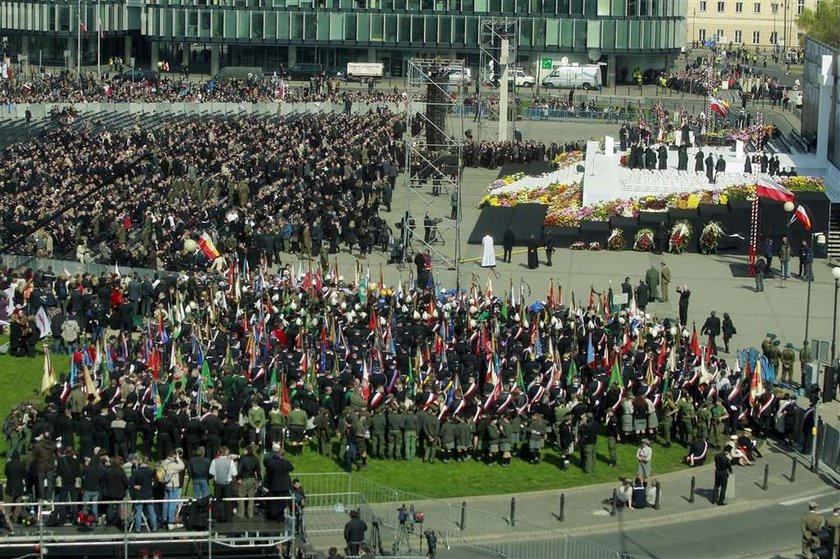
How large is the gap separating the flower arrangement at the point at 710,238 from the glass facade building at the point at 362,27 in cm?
5574

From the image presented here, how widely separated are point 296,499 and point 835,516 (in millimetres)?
8590

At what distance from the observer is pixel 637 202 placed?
60.0 m

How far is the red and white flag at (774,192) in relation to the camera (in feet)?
184

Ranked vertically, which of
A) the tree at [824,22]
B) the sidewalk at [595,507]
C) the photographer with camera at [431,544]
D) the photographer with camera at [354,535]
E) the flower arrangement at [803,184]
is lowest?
the sidewalk at [595,507]

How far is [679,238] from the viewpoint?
57.3 metres

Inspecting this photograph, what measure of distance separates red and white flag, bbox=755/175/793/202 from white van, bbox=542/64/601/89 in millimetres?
50864

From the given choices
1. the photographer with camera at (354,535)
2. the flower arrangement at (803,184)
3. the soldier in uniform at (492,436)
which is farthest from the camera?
the flower arrangement at (803,184)

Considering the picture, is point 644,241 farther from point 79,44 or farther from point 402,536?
point 79,44

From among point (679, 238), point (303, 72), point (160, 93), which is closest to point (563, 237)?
point (679, 238)

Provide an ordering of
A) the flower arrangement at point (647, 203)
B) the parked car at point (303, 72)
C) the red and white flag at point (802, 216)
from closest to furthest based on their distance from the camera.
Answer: the red and white flag at point (802, 216)
the flower arrangement at point (647, 203)
the parked car at point (303, 72)

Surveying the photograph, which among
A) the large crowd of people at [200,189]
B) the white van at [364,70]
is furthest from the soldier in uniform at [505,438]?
the white van at [364,70]

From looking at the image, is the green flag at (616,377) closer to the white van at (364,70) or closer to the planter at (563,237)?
the planter at (563,237)

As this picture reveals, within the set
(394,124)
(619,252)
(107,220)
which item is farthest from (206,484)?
(394,124)

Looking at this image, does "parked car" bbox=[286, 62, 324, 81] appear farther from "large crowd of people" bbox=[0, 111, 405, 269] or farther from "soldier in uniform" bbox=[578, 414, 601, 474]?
"soldier in uniform" bbox=[578, 414, 601, 474]
